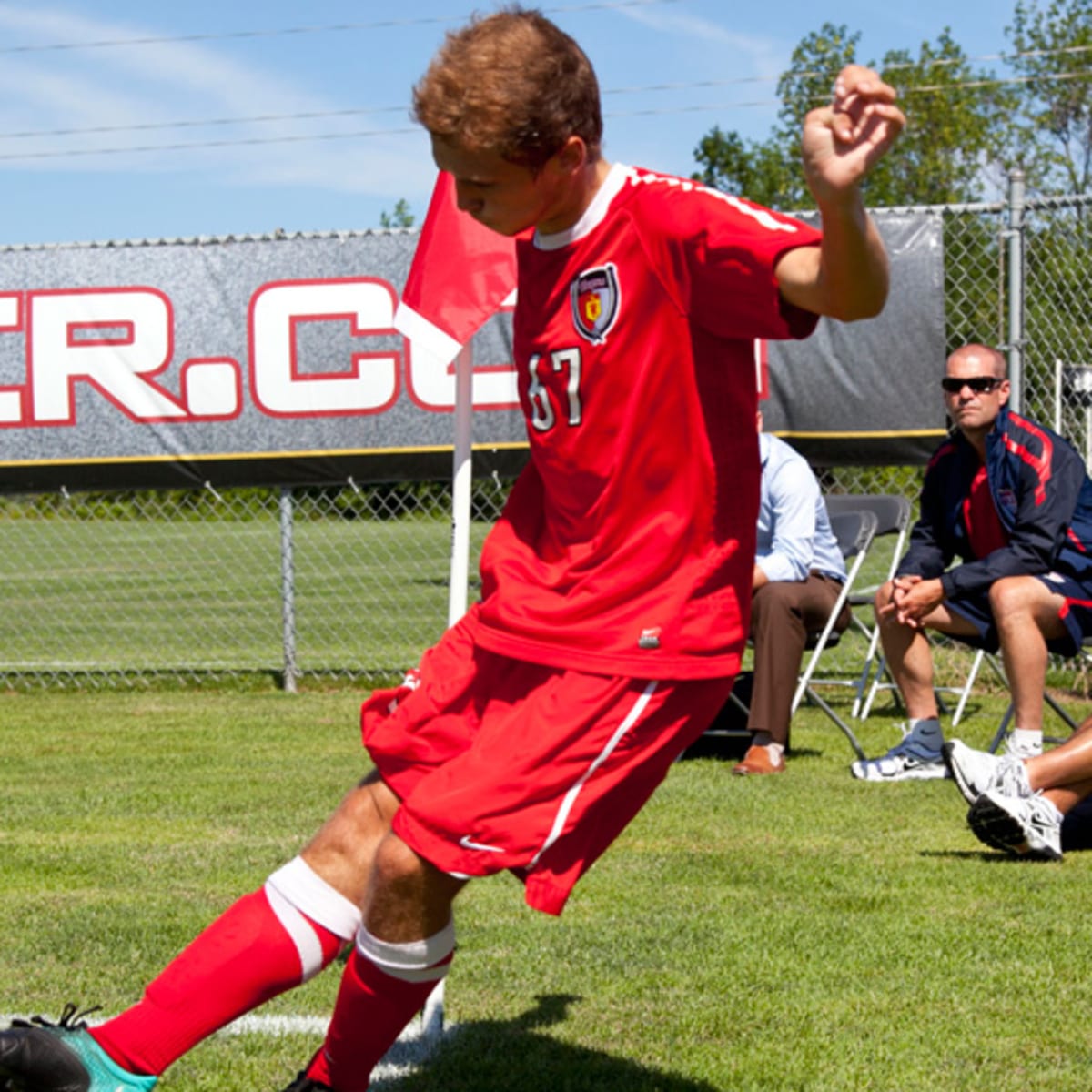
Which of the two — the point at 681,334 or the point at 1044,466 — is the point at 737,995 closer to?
the point at 681,334

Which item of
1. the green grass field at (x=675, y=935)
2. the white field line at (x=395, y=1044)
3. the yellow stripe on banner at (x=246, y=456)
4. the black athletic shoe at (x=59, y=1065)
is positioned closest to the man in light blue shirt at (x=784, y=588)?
the green grass field at (x=675, y=935)

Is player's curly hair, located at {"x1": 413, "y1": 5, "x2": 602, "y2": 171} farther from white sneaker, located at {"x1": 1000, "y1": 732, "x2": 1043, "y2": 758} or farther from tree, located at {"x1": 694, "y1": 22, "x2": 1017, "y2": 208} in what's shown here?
tree, located at {"x1": 694, "y1": 22, "x2": 1017, "y2": 208}

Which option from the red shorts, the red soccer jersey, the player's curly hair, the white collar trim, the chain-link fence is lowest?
the chain-link fence

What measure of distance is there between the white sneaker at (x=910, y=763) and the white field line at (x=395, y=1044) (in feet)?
11.9

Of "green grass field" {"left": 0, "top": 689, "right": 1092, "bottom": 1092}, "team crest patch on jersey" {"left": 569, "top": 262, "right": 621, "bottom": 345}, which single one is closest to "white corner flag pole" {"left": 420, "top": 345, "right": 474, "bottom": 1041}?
"green grass field" {"left": 0, "top": 689, "right": 1092, "bottom": 1092}

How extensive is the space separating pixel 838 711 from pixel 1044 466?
2.80 meters

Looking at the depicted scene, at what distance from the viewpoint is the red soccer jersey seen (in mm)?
2570

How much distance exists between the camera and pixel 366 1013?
284cm

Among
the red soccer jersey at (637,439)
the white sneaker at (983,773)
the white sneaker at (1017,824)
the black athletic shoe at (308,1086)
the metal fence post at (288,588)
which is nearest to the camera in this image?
the red soccer jersey at (637,439)

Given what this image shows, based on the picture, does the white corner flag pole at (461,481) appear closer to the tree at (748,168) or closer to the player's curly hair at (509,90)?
the player's curly hair at (509,90)

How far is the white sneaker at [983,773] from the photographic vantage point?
5387 millimetres

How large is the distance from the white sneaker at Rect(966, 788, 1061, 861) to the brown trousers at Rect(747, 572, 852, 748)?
6.22ft

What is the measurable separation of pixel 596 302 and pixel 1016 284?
6.75m

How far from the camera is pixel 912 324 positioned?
9.17 metres
